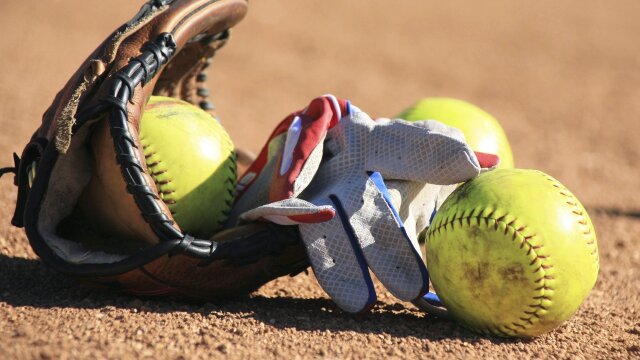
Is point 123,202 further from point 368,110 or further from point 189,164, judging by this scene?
point 368,110

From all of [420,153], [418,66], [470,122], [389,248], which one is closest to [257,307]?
[389,248]

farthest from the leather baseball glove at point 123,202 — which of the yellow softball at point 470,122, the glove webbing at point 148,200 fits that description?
the yellow softball at point 470,122

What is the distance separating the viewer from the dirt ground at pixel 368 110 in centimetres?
262

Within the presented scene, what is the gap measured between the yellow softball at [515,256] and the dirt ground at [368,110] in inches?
5.2

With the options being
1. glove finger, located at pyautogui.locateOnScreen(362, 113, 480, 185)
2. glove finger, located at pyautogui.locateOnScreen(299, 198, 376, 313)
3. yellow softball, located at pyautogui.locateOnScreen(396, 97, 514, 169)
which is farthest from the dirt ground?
yellow softball, located at pyautogui.locateOnScreen(396, 97, 514, 169)

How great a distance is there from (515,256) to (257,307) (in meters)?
0.99

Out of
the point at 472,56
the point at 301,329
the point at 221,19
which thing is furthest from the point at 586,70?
the point at 301,329

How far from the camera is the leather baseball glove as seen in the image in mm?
2822

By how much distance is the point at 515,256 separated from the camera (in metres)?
2.63

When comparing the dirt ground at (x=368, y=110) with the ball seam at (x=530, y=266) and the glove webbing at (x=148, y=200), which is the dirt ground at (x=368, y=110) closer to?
the ball seam at (x=530, y=266)

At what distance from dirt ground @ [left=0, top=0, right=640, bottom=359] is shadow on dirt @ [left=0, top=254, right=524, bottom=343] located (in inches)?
0.4

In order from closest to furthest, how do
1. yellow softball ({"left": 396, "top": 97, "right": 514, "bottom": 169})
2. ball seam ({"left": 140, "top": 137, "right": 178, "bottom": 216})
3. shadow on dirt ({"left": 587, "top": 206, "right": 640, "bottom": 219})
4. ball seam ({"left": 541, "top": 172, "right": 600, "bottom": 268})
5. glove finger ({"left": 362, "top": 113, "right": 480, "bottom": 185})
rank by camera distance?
1. ball seam ({"left": 541, "top": 172, "right": 600, "bottom": 268})
2. glove finger ({"left": 362, "top": 113, "right": 480, "bottom": 185})
3. ball seam ({"left": 140, "top": 137, "right": 178, "bottom": 216})
4. yellow softball ({"left": 396, "top": 97, "right": 514, "bottom": 169})
5. shadow on dirt ({"left": 587, "top": 206, "right": 640, "bottom": 219})

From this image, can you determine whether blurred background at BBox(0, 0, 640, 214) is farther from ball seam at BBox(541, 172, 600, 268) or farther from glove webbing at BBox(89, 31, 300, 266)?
ball seam at BBox(541, 172, 600, 268)

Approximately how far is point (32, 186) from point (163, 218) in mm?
532
